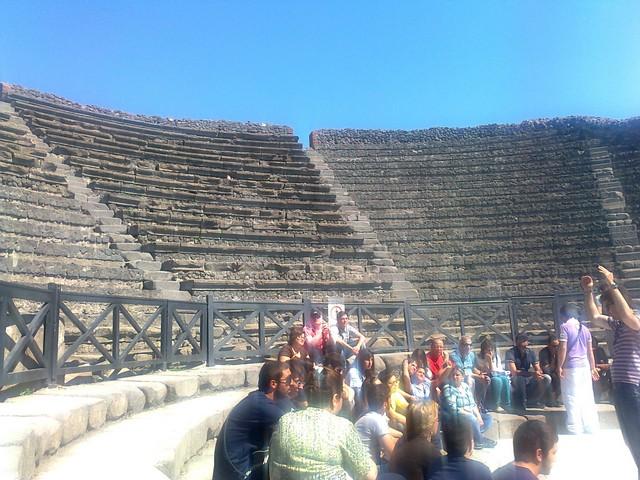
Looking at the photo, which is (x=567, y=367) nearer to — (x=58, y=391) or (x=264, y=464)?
(x=264, y=464)

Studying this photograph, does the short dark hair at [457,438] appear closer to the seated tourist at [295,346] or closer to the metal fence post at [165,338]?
the seated tourist at [295,346]

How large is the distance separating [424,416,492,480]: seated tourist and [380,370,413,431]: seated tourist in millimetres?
2199

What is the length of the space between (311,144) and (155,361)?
49.6 ft

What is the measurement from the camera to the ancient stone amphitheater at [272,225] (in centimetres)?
852

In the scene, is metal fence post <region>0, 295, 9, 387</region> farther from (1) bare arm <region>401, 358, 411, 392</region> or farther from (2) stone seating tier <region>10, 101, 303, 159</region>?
(2) stone seating tier <region>10, 101, 303, 159</region>

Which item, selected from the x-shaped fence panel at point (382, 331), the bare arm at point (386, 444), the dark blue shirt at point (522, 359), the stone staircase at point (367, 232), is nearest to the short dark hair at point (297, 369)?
the bare arm at point (386, 444)

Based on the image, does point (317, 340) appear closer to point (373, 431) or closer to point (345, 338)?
point (345, 338)

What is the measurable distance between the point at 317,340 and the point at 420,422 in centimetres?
419

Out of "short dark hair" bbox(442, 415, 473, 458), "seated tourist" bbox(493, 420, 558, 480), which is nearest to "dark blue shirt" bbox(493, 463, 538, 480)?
"seated tourist" bbox(493, 420, 558, 480)

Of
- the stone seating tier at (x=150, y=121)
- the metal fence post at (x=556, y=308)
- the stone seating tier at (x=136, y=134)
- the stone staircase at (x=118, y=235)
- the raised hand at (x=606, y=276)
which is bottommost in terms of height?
the metal fence post at (x=556, y=308)

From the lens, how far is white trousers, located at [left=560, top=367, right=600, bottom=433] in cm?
589

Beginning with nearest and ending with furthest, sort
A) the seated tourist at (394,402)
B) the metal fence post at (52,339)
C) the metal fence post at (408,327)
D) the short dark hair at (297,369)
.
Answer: the short dark hair at (297,369) < the seated tourist at (394,402) < the metal fence post at (52,339) < the metal fence post at (408,327)

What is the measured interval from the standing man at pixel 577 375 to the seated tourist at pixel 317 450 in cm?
390

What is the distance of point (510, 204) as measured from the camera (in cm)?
1642
